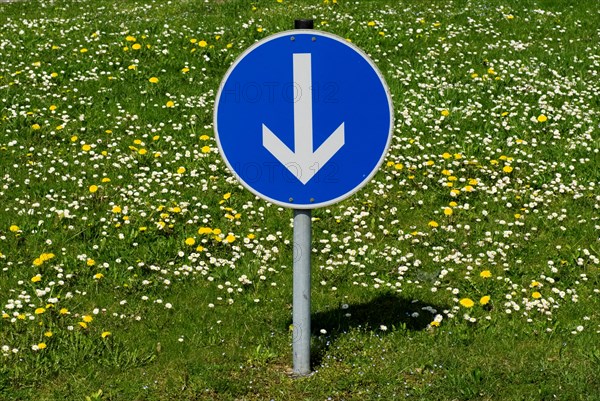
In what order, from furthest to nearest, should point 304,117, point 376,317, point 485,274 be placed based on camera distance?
point 485,274
point 376,317
point 304,117

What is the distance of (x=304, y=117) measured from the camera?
15.8ft

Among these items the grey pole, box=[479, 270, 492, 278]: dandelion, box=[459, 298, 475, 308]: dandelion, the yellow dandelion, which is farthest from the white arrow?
the yellow dandelion

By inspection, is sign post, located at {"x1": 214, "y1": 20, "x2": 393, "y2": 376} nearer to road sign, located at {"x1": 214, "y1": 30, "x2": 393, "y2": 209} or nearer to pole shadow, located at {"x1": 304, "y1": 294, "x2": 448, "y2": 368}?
road sign, located at {"x1": 214, "y1": 30, "x2": 393, "y2": 209}

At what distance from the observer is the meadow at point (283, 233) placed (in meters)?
5.29

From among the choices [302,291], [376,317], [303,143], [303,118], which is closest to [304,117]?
[303,118]

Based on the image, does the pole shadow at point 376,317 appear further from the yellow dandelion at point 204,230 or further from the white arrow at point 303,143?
the yellow dandelion at point 204,230

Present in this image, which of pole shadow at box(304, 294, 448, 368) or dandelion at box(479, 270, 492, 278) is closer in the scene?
pole shadow at box(304, 294, 448, 368)

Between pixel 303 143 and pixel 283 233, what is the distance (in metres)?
2.48

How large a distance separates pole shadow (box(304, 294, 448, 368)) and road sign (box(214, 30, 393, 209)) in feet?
3.74

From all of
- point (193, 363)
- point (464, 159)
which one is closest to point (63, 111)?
point (464, 159)

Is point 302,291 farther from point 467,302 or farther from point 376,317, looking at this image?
point 467,302

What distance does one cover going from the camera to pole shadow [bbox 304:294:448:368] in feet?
18.8

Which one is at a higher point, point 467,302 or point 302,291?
point 302,291

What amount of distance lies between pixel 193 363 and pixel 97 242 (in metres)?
2.03
